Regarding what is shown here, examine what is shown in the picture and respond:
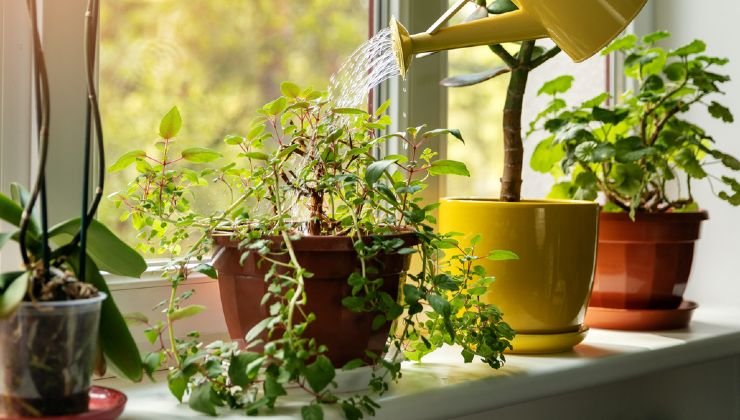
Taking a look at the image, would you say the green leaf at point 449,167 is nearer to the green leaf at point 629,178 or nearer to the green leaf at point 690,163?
the green leaf at point 629,178

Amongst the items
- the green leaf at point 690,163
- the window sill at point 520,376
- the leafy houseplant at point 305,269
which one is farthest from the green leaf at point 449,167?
the green leaf at point 690,163

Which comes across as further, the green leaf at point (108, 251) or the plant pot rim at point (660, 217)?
the plant pot rim at point (660, 217)

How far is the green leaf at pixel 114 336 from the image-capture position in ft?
2.72

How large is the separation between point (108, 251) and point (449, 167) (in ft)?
1.29

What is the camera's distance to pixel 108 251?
0.87 meters

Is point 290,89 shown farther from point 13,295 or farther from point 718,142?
point 718,142

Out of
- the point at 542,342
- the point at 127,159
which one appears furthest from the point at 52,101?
the point at 542,342

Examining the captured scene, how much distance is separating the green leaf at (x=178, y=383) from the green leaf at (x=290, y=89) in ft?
1.06

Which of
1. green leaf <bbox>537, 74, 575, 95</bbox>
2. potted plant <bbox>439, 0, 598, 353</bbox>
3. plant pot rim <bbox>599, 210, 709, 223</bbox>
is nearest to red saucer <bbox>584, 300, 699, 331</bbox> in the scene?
plant pot rim <bbox>599, 210, 709, 223</bbox>

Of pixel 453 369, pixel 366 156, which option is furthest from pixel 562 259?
pixel 366 156

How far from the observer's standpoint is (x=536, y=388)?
1.08 m

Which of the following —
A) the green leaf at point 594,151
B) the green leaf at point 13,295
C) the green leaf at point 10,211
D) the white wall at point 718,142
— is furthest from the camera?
the white wall at point 718,142

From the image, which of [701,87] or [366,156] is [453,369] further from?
[701,87]

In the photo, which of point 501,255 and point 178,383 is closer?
point 178,383
